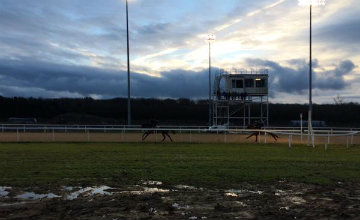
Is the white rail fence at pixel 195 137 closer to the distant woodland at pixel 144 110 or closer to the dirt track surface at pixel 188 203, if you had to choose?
the dirt track surface at pixel 188 203

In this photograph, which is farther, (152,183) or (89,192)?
(152,183)

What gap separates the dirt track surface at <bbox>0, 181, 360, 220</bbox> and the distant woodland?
87219mm

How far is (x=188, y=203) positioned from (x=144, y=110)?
11030cm

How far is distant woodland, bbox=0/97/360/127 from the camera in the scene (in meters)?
101

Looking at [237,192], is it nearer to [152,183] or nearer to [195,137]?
[152,183]

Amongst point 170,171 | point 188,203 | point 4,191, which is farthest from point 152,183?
point 4,191

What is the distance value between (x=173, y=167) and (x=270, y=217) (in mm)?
5797

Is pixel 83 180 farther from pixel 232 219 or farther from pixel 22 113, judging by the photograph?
pixel 22 113

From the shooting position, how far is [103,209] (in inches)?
240

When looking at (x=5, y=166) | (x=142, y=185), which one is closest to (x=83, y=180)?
(x=142, y=185)

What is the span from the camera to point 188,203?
652cm

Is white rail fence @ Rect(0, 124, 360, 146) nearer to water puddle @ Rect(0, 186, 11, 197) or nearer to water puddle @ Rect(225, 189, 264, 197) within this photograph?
water puddle @ Rect(225, 189, 264, 197)

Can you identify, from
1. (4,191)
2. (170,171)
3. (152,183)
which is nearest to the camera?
(4,191)

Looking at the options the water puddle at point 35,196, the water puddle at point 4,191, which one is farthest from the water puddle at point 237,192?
the water puddle at point 4,191
